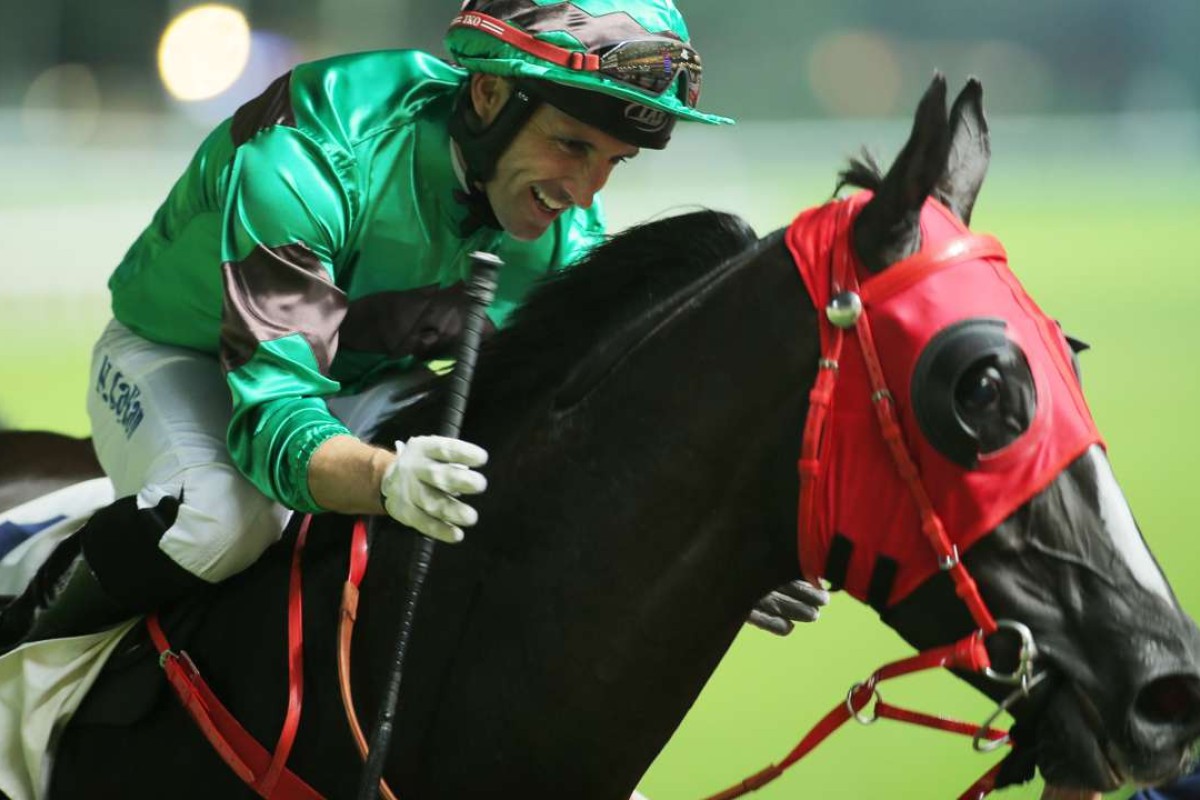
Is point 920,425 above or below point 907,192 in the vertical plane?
below

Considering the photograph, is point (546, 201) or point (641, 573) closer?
point (641, 573)

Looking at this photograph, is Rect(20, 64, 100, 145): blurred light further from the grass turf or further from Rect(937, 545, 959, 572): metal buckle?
Rect(937, 545, 959, 572): metal buckle

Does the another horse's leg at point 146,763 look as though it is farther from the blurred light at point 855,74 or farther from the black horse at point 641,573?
the blurred light at point 855,74

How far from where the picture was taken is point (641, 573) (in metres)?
1.73

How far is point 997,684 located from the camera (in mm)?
1536

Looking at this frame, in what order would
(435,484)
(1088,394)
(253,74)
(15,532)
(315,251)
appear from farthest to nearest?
1. (253,74)
2. (1088,394)
3. (15,532)
4. (315,251)
5. (435,484)

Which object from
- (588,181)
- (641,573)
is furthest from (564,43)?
(641,573)

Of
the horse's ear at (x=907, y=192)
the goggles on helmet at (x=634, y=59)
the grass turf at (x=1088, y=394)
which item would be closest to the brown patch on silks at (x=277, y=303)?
the goggles on helmet at (x=634, y=59)

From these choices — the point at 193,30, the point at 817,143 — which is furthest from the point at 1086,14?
the point at 193,30

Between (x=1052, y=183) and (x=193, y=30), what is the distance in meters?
5.03

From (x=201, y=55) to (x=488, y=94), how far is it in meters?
7.06

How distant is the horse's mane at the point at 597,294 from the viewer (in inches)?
72.3

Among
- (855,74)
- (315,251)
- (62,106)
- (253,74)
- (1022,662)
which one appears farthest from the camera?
(855,74)

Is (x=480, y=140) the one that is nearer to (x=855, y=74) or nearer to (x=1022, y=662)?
(x=1022, y=662)
